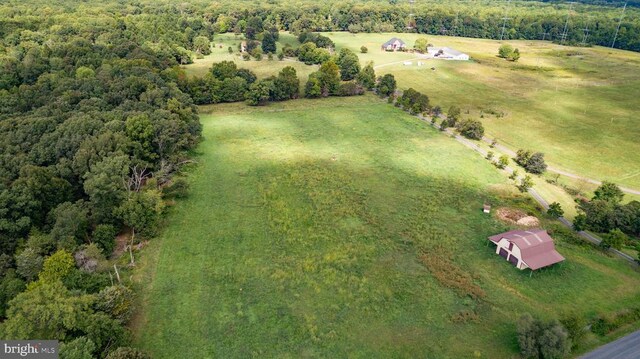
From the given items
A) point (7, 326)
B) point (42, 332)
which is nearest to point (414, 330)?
point (42, 332)

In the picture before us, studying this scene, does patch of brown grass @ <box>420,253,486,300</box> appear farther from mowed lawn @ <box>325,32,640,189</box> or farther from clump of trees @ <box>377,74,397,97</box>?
clump of trees @ <box>377,74,397,97</box>

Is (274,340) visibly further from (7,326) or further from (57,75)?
(57,75)

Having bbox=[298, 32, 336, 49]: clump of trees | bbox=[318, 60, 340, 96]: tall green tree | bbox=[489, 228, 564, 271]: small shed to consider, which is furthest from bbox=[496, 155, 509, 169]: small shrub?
bbox=[298, 32, 336, 49]: clump of trees

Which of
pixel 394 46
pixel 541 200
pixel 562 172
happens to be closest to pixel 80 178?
pixel 541 200

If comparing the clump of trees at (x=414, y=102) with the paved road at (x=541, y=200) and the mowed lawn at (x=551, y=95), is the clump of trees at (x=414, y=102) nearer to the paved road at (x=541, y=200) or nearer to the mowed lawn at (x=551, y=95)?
the paved road at (x=541, y=200)

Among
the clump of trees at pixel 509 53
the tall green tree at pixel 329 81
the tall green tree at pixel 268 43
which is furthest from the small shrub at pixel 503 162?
the tall green tree at pixel 268 43
